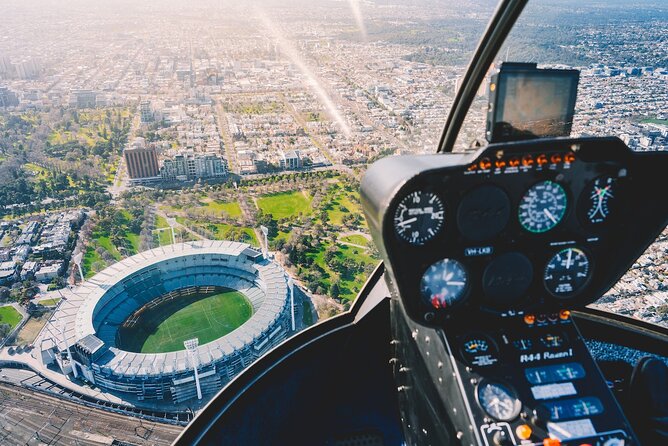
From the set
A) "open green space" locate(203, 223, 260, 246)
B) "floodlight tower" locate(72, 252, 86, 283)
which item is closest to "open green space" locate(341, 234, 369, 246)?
"open green space" locate(203, 223, 260, 246)

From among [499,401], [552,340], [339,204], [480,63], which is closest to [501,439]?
[499,401]

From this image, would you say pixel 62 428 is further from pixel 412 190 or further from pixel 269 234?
pixel 412 190

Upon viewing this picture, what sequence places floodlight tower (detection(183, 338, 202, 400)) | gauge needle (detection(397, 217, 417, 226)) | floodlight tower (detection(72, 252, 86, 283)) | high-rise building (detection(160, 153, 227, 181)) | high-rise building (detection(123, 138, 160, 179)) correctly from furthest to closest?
A: high-rise building (detection(160, 153, 227, 181))
high-rise building (detection(123, 138, 160, 179))
floodlight tower (detection(72, 252, 86, 283))
floodlight tower (detection(183, 338, 202, 400))
gauge needle (detection(397, 217, 417, 226))

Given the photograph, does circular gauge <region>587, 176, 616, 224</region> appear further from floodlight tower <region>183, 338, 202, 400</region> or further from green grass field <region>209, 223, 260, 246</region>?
green grass field <region>209, 223, 260, 246</region>

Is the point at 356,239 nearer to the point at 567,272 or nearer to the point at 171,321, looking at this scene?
the point at 171,321

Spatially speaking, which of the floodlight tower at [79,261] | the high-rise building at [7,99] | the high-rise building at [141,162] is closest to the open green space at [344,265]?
the floodlight tower at [79,261]
